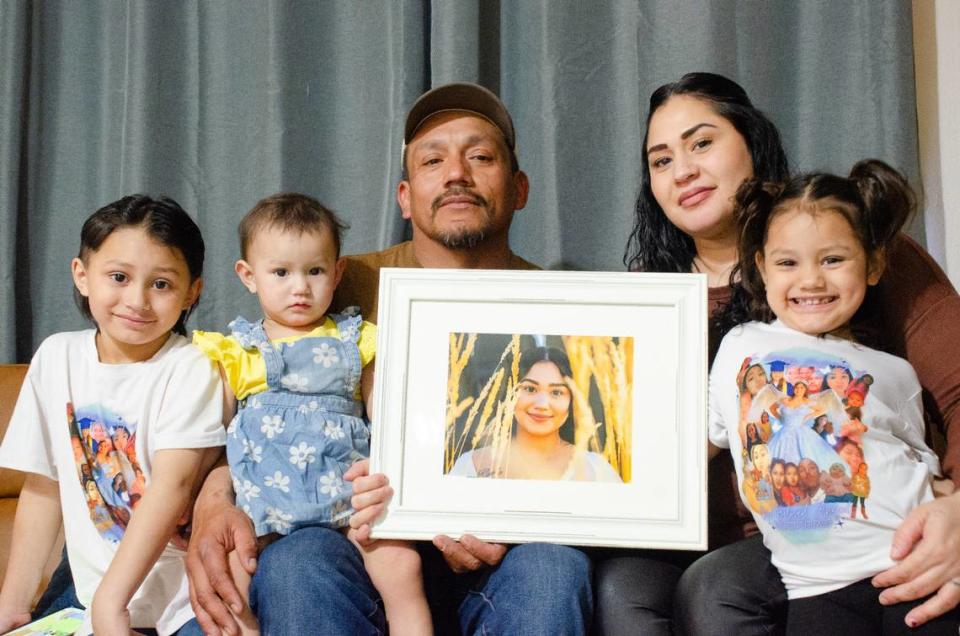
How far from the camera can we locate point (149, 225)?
5.05ft

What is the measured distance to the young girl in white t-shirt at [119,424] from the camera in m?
1.48

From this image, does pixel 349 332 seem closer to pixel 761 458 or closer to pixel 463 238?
pixel 463 238

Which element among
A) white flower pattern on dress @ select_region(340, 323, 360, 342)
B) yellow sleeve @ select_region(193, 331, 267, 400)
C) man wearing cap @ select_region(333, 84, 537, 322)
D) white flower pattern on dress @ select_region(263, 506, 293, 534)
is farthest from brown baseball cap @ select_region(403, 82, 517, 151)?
white flower pattern on dress @ select_region(263, 506, 293, 534)

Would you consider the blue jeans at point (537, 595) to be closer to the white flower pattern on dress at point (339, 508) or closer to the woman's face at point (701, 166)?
the white flower pattern on dress at point (339, 508)

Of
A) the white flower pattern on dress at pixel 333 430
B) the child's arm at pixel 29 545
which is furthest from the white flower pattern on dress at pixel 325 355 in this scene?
the child's arm at pixel 29 545

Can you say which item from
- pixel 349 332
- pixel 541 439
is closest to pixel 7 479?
pixel 349 332

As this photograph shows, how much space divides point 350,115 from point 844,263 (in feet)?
4.65

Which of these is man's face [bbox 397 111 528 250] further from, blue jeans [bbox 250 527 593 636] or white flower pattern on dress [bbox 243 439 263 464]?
blue jeans [bbox 250 527 593 636]

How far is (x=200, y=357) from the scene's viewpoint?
1.54 m

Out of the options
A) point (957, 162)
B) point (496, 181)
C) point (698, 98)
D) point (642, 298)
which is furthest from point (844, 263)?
point (957, 162)

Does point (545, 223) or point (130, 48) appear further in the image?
point (130, 48)

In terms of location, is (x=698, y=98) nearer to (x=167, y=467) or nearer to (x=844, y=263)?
(x=844, y=263)

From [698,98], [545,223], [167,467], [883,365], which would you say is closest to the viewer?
[883,365]

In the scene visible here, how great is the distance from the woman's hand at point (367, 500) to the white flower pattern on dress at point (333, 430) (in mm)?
137
